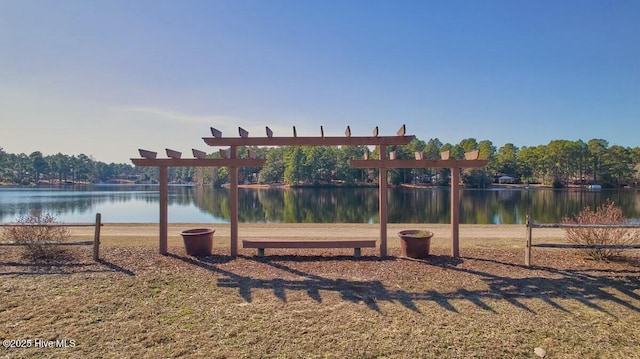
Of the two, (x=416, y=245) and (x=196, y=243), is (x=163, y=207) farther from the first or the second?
(x=416, y=245)

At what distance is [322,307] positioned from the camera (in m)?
4.79

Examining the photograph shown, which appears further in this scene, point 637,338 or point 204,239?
point 204,239

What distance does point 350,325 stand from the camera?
13.8 ft

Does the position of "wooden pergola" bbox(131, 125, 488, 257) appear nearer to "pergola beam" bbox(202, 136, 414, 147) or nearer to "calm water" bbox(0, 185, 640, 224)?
"pergola beam" bbox(202, 136, 414, 147)

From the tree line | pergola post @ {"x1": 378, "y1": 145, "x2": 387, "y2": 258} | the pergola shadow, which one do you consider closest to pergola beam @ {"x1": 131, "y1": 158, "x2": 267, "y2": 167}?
the pergola shadow

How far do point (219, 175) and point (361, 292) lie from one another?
9189cm

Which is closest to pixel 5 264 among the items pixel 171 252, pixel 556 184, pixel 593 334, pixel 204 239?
pixel 171 252

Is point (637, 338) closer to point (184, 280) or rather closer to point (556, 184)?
point (184, 280)

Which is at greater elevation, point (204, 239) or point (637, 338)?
point (204, 239)

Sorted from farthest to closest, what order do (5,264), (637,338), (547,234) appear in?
(547,234) → (5,264) → (637,338)

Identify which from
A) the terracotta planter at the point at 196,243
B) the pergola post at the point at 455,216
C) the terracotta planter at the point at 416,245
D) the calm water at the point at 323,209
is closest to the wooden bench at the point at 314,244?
the terracotta planter at the point at 416,245

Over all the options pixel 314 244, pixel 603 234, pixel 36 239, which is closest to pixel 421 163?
pixel 314 244

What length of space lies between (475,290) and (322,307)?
2.68 m

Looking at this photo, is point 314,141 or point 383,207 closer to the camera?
point 314,141
